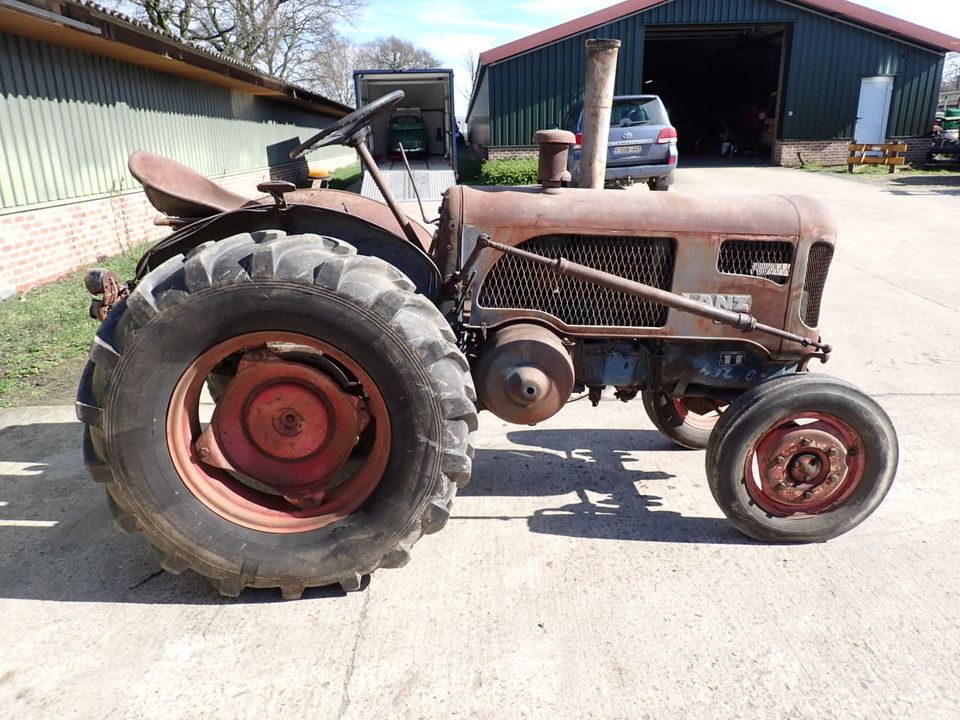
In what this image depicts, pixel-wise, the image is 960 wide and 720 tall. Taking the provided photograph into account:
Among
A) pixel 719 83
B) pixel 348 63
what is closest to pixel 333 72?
pixel 348 63

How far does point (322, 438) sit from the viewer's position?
2613mm

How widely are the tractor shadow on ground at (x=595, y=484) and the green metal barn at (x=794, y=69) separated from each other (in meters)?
17.2

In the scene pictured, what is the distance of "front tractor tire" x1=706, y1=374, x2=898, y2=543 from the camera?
2680 millimetres

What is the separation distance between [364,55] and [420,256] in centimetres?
6083

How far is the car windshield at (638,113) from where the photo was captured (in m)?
12.9

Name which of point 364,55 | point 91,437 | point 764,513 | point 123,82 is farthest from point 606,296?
point 364,55

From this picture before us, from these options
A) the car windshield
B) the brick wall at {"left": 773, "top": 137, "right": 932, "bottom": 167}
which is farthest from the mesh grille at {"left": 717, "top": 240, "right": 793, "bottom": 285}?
the brick wall at {"left": 773, "top": 137, "right": 932, "bottom": 167}

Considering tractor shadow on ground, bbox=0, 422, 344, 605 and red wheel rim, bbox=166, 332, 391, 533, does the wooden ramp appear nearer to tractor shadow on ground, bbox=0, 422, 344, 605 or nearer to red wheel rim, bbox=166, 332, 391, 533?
tractor shadow on ground, bbox=0, 422, 344, 605

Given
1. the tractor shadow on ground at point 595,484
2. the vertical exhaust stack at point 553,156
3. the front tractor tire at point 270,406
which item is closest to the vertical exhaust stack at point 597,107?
the vertical exhaust stack at point 553,156

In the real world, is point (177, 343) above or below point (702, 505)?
above

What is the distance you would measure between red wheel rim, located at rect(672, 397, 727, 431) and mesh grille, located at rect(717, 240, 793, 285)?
0.72 meters

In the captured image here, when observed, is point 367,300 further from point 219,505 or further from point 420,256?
point 219,505

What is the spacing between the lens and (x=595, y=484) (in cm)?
338

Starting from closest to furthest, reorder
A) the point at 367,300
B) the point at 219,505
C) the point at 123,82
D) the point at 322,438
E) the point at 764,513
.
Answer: the point at 367,300
the point at 219,505
the point at 322,438
the point at 764,513
the point at 123,82
